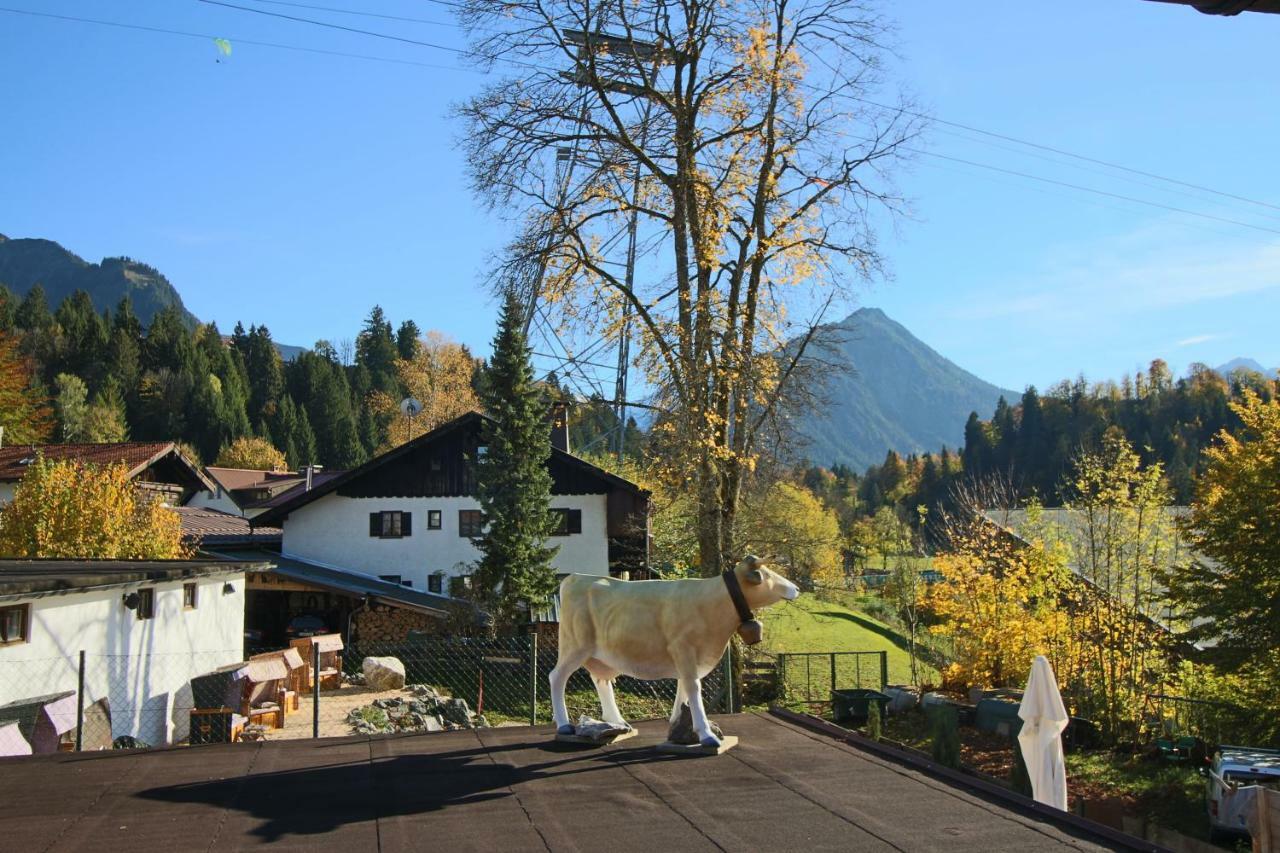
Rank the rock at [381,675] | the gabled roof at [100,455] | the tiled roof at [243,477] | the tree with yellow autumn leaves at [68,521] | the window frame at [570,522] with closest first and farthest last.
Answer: the tree with yellow autumn leaves at [68,521]
the rock at [381,675]
the window frame at [570,522]
the gabled roof at [100,455]
the tiled roof at [243,477]

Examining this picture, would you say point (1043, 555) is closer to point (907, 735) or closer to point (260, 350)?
point (907, 735)

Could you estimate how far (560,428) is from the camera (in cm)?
4250

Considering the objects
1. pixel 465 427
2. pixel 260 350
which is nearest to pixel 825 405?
pixel 465 427

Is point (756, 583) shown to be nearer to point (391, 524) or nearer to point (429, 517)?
point (429, 517)

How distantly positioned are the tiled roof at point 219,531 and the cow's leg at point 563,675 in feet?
88.8

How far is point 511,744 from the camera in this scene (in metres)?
→ 8.96

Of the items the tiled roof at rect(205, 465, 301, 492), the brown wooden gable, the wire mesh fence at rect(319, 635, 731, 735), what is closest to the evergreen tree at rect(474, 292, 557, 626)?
the wire mesh fence at rect(319, 635, 731, 735)

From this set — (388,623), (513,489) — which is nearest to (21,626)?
(513,489)

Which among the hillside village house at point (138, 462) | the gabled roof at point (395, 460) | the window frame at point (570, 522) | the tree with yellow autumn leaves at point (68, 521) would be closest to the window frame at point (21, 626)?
the tree with yellow autumn leaves at point (68, 521)

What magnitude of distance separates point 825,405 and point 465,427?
20477mm

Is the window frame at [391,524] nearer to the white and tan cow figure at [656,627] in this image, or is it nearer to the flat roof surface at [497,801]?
the flat roof surface at [497,801]

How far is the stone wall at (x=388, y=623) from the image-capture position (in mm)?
32656

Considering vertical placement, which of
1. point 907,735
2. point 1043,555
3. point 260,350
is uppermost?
point 260,350

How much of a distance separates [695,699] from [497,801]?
6.75ft
